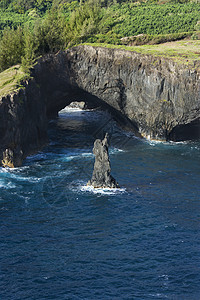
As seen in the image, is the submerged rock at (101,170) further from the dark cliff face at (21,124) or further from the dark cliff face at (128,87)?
the dark cliff face at (128,87)

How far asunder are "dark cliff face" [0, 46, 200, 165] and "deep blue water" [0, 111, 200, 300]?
31.6ft

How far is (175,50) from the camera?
9000 cm

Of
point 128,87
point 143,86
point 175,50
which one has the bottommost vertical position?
point 128,87

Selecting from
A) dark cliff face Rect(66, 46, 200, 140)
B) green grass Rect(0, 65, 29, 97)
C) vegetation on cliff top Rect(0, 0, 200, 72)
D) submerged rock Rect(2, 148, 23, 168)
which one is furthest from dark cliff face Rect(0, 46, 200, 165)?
submerged rock Rect(2, 148, 23, 168)

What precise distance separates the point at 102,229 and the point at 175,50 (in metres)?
55.9

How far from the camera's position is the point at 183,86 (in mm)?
82000

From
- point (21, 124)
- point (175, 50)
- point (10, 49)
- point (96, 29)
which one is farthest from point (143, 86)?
point (10, 49)

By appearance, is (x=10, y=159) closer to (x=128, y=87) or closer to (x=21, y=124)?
(x=21, y=124)

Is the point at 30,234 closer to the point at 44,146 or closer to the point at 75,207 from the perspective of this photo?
the point at 75,207

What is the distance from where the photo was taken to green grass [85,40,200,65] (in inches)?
3300

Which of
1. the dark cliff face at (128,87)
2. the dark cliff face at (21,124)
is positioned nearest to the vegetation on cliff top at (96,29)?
the dark cliff face at (128,87)

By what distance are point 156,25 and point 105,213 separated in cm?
7436

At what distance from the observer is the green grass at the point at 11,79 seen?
73.1m

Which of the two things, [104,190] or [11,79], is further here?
[11,79]
